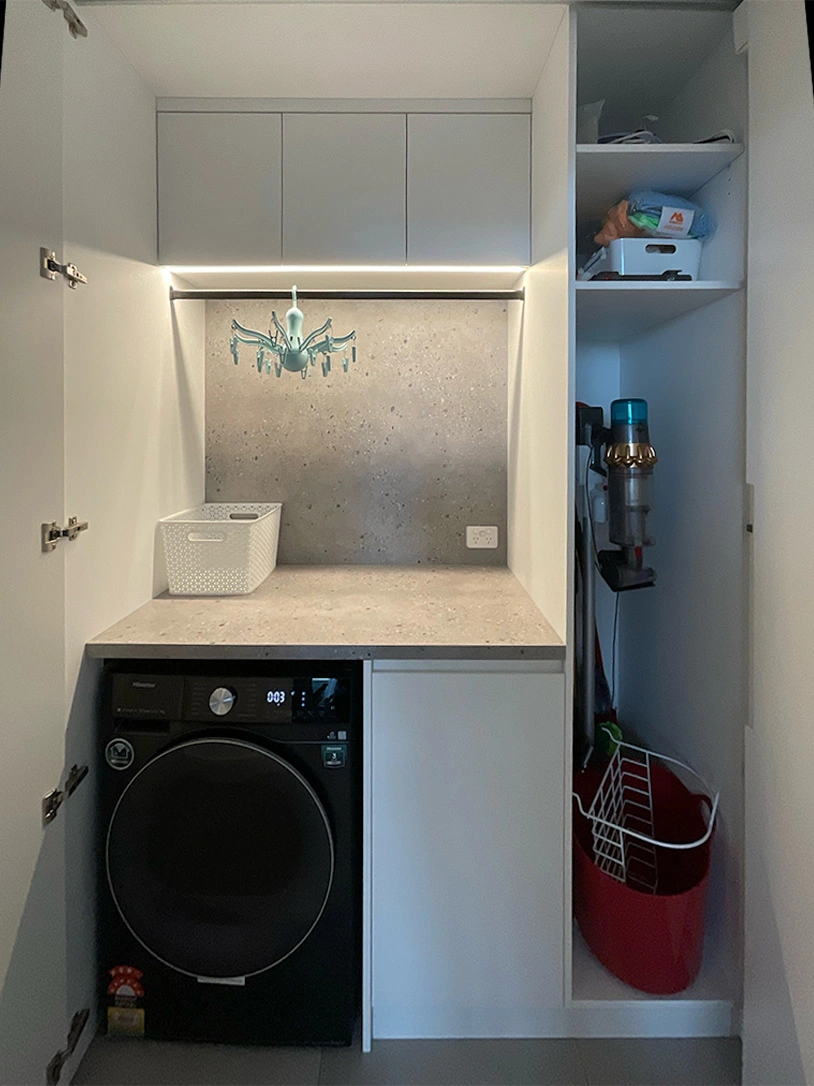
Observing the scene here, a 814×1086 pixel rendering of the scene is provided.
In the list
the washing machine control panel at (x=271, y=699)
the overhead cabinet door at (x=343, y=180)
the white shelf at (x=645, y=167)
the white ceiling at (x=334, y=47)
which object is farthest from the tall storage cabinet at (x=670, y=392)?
the washing machine control panel at (x=271, y=699)

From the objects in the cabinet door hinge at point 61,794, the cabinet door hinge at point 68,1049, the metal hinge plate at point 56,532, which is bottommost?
the cabinet door hinge at point 68,1049

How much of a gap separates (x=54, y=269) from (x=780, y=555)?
149cm

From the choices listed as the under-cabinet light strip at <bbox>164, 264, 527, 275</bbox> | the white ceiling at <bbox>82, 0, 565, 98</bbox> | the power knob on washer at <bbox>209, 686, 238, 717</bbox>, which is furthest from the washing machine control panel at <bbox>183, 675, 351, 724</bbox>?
the white ceiling at <bbox>82, 0, 565, 98</bbox>

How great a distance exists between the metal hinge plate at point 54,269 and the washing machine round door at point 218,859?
3.23 ft

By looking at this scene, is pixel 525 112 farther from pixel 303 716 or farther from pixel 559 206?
pixel 303 716

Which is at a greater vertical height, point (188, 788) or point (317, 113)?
point (317, 113)

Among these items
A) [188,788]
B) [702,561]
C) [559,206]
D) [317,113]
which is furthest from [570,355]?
[188,788]

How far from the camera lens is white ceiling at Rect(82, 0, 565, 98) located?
1667 mm

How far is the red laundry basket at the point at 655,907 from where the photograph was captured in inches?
67.0

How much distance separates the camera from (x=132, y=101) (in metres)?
1.90

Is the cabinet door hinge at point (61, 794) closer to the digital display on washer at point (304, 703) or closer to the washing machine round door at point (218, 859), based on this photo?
the washing machine round door at point (218, 859)

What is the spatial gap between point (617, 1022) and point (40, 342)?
1.90 meters

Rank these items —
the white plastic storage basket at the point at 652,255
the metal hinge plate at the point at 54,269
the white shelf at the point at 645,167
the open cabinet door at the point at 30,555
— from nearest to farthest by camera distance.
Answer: the open cabinet door at the point at 30,555
the metal hinge plate at the point at 54,269
the white shelf at the point at 645,167
the white plastic storage basket at the point at 652,255

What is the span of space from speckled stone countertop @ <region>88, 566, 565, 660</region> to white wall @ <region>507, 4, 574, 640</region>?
0.10 m
